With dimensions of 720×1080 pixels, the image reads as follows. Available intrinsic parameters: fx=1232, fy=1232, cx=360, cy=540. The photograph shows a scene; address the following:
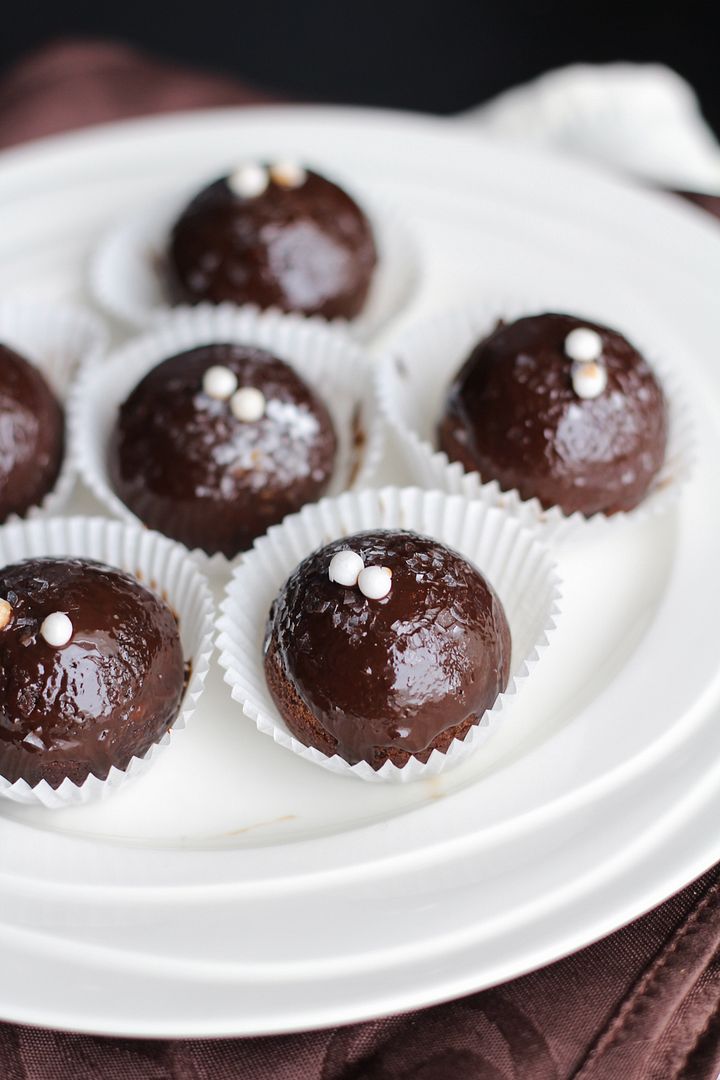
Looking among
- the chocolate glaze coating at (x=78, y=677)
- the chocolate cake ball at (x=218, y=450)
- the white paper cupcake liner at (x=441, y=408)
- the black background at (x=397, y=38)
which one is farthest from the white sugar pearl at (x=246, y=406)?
the black background at (x=397, y=38)

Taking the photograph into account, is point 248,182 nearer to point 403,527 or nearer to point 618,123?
point 403,527

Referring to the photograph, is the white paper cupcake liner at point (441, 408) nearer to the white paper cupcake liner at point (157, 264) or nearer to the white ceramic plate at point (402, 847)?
the white ceramic plate at point (402, 847)

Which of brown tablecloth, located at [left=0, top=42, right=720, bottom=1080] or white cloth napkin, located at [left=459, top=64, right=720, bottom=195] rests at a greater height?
white cloth napkin, located at [left=459, top=64, right=720, bottom=195]

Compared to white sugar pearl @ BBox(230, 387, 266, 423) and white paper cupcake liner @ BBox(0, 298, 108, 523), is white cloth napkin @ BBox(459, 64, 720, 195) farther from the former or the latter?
white sugar pearl @ BBox(230, 387, 266, 423)

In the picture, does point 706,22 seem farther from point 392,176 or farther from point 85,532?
point 85,532

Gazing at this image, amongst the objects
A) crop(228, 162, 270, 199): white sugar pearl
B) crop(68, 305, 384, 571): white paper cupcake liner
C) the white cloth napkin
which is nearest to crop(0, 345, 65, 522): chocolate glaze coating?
crop(68, 305, 384, 571): white paper cupcake liner

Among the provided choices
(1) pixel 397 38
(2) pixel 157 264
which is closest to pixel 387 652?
(2) pixel 157 264
